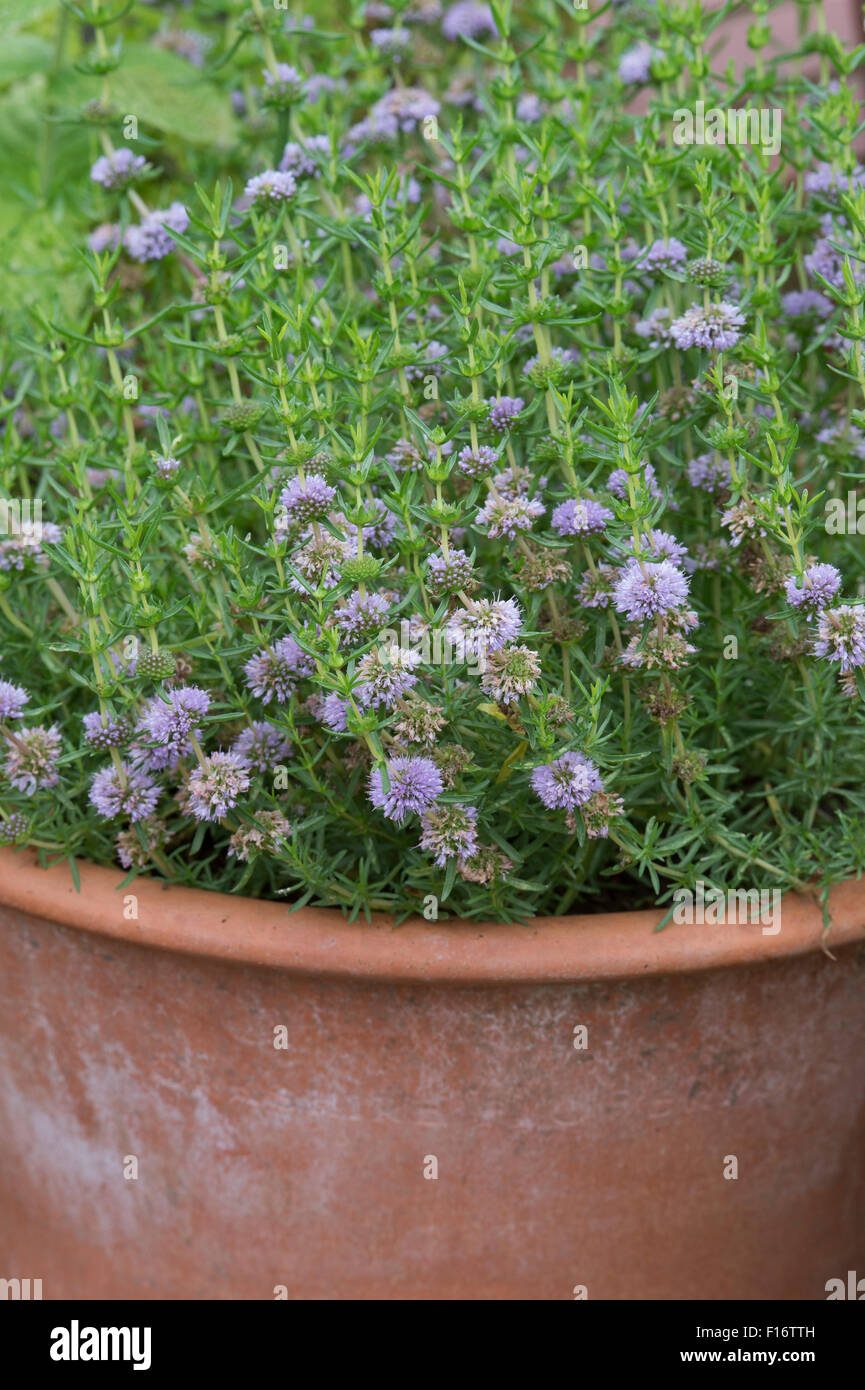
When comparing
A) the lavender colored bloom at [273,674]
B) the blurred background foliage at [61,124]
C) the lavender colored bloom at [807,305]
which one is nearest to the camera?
the lavender colored bloom at [273,674]

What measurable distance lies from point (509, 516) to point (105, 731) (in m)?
0.34

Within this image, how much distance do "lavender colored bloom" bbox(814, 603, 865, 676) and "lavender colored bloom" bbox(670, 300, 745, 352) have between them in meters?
0.24

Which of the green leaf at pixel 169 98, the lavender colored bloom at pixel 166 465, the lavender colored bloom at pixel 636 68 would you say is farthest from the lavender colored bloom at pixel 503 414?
the green leaf at pixel 169 98

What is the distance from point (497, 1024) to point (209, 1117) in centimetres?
25

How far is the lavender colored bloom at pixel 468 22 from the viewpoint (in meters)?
1.66

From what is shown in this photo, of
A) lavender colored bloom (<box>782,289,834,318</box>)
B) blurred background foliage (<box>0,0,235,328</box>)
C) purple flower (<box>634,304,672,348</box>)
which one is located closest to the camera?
purple flower (<box>634,304,672,348</box>)

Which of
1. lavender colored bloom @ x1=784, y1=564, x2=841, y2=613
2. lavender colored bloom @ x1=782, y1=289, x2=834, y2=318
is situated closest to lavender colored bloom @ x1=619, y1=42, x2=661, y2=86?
lavender colored bloom @ x1=782, y1=289, x2=834, y2=318

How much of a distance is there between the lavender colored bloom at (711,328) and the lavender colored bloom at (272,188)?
1.24ft

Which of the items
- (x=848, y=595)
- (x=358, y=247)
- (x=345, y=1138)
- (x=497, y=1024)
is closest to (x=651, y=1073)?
(x=497, y=1024)

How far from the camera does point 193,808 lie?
1.04 metres

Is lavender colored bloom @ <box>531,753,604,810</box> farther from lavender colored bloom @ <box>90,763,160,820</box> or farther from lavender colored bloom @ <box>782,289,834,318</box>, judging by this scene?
lavender colored bloom @ <box>782,289,834,318</box>

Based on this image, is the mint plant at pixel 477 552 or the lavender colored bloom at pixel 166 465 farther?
the lavender colored bloom at pixel 166 465

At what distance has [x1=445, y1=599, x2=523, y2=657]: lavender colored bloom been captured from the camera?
958 millimetres

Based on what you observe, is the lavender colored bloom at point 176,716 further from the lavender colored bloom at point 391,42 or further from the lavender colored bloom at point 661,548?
the lavender colored bloom at point 391,42
